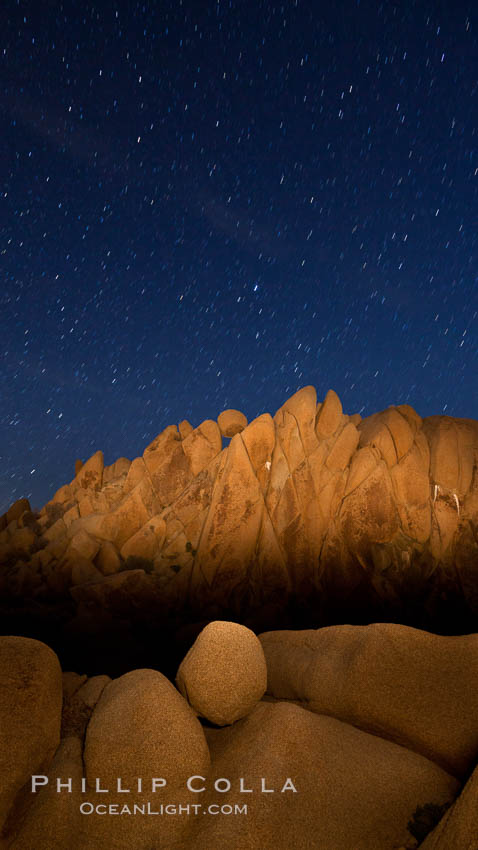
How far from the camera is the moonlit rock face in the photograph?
963 cm

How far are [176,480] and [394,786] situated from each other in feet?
111

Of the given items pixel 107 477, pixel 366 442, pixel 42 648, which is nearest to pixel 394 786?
pixel 42 648

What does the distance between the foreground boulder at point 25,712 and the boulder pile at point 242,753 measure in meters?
0.03

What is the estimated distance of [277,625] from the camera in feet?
101

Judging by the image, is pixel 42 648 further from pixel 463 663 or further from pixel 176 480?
pixel 176 480

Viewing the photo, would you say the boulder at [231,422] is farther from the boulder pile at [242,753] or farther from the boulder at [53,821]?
the boulder at [53,821]

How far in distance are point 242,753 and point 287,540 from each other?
81.2ft

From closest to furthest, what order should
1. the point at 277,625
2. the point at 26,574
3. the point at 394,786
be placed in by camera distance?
the point at 394,786 → the point at 277,625 → the point at 26,574

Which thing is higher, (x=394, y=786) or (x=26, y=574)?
(x=26, y=574)

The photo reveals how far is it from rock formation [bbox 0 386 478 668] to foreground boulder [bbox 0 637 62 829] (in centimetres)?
2146

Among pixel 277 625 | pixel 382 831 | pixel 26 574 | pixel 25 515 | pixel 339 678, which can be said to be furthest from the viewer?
pixel 25 515

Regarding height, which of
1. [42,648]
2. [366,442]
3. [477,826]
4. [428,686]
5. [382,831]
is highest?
[366,442]

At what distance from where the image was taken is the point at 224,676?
970cm

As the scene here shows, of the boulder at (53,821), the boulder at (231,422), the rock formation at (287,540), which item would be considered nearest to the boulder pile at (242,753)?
the boulder at (53,821)
